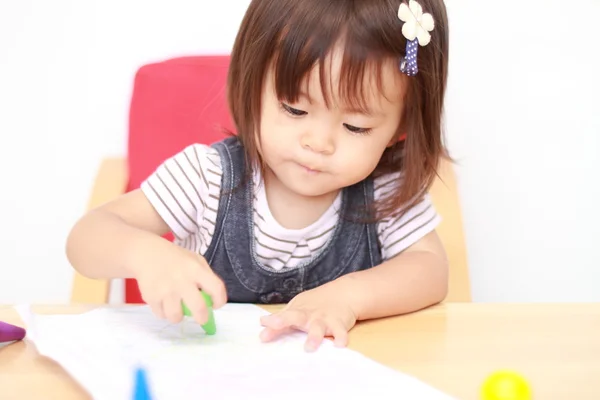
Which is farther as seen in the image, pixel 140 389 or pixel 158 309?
pixel 158 309

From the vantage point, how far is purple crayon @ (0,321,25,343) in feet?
1.96

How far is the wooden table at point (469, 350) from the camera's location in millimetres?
544

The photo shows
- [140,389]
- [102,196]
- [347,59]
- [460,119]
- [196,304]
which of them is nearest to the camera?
[140,389]

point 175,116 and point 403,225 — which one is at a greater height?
point 175,116

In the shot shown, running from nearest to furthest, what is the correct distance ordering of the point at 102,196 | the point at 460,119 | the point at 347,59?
the point at 347,59, the point at 102,196, the point at 460,119

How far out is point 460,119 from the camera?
139 centimetres

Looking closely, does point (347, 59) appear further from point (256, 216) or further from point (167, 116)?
point (167, 116)

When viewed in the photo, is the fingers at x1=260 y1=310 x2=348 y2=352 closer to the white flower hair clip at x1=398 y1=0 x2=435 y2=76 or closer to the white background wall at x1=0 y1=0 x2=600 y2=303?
the white flower hair clip at x1=398 y1=0 x2=435 y2=76

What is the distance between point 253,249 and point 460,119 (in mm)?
606

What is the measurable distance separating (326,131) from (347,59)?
0.24ft

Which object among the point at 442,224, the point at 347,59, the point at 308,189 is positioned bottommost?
the point at 442,224

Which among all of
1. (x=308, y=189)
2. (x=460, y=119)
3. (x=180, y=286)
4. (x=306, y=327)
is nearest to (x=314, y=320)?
(x=306, y=327)

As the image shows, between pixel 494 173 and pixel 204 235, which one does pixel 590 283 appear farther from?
pixel 204 235

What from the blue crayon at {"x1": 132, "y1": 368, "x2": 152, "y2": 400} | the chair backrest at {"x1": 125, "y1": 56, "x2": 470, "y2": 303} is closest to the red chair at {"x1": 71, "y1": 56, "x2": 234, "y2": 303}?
the chair backrest at {"x1": 125, "y1": 56, "x2": 470, "y2": 303}
